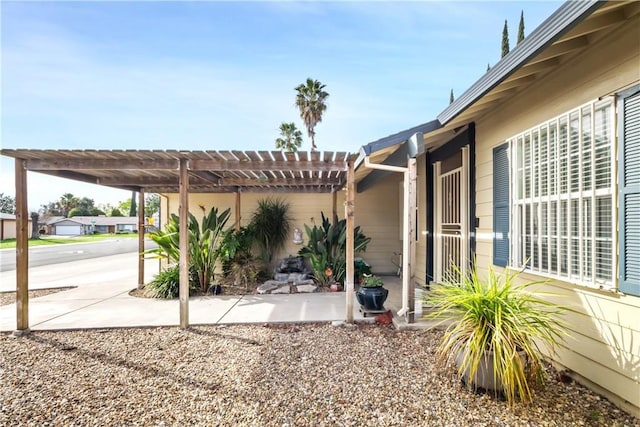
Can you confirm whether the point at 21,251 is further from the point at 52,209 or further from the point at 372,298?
the point at 52,209

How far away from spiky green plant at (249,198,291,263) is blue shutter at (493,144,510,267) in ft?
18.4

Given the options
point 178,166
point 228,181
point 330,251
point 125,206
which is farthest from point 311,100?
point 125,206

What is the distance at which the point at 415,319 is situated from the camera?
14.1 feet

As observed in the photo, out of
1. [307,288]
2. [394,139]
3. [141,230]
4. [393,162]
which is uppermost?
[394,139]

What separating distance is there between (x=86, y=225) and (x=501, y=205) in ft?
207

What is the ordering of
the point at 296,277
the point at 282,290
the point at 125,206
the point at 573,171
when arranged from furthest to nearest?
the point at 125,206 < the point at 296,277 < the point at 282,290 < the point at 573,171

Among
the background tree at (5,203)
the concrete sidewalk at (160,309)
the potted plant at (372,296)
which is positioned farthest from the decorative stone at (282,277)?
the background tree at (5,203)

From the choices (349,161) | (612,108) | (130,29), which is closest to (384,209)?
(349,161)

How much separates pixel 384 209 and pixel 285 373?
6275 millimetres

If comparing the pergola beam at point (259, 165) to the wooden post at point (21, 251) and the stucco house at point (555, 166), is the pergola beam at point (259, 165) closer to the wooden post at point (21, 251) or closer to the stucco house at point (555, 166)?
the stucco house at point (555, 166)

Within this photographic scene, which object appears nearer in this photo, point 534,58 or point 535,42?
point 535,42

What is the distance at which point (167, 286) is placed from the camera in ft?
20.3

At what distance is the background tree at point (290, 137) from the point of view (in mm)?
20703

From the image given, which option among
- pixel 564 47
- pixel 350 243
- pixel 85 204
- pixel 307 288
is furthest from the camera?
pixel 85 204
